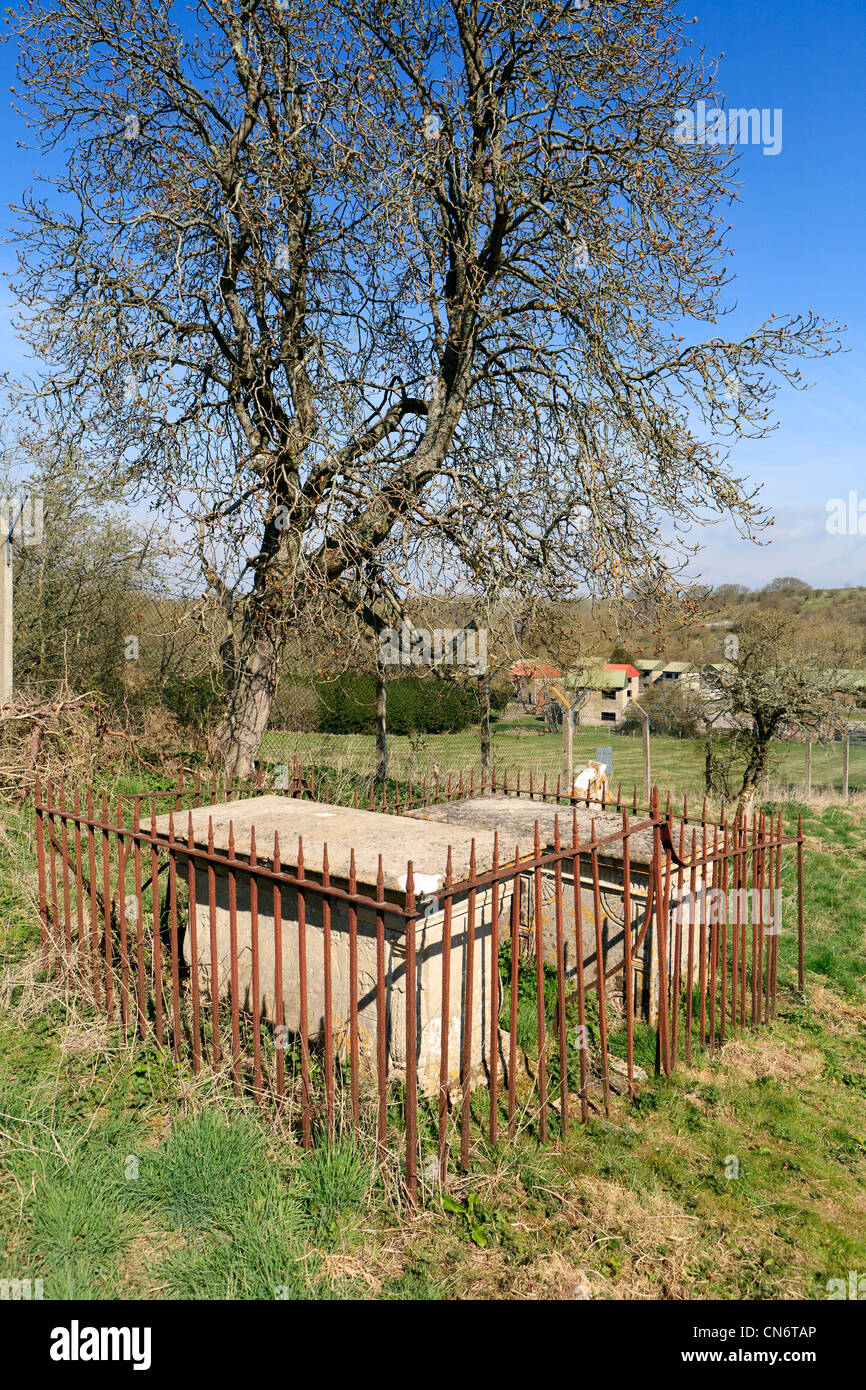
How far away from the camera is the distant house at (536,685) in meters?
10.3

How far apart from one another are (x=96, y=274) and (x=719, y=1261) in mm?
9805

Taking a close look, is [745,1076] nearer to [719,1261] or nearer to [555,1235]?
[719,1261]

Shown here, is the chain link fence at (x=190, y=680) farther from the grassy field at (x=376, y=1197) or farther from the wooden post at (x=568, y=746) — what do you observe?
the grassy field at (x=376, y=1197)

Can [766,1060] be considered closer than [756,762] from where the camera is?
Yes

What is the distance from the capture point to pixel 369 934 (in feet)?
11.8

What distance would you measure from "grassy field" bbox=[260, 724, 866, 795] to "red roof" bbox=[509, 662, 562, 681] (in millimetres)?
1605

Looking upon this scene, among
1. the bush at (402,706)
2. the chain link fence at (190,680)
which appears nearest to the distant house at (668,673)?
the chain link fence at (190,680)

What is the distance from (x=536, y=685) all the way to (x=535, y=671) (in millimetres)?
1400

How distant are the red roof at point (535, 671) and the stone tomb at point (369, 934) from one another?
14.8 ft

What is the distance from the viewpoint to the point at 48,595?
443 inches

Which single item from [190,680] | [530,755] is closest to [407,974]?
[190,680]

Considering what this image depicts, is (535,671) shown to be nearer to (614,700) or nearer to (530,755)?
(530,755)

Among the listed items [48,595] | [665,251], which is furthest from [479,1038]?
[48,595]

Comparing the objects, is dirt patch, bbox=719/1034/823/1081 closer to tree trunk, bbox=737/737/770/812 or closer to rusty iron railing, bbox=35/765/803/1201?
rusty iron railing, bbox=35/765/803/1201
